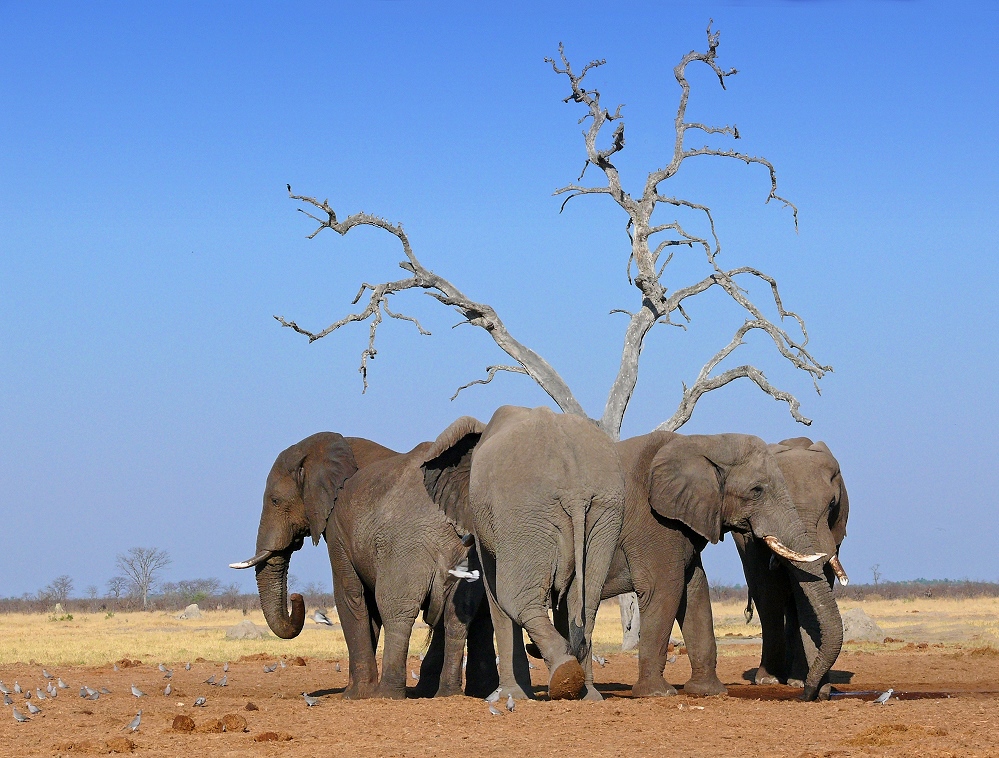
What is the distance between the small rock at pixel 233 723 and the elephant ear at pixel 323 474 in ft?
11.9

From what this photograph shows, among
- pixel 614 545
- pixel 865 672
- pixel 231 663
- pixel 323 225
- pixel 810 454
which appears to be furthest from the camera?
pixel 323 225

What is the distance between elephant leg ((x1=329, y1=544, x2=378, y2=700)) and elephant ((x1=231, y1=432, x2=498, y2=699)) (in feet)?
0.04

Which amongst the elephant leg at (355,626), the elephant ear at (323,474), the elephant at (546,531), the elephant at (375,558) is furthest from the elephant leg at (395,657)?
the elephant ear at (323,474)

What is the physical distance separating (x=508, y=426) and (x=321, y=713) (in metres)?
3.21

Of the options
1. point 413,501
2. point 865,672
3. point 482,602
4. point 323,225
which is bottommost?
point 865,672

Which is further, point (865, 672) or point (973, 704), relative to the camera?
point (865, 672)

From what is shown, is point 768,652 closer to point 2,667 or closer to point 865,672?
point 865,672

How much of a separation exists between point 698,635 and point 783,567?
164 cm

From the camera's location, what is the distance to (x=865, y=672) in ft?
60.4

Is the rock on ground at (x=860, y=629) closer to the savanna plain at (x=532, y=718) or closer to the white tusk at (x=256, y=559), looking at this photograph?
the savanna plain at (x=532, y=718)

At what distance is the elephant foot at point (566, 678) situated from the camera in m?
11.3

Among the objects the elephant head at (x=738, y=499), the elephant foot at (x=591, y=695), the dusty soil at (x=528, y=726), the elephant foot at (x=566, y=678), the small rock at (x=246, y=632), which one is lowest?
the dusty soil at (x=528, y=726)

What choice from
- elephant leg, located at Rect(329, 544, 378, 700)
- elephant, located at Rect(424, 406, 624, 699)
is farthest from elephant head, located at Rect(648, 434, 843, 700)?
elephant leg, located at Rect(329, 544, 378, 700)

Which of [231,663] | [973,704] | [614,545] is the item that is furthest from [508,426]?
[231,663]
